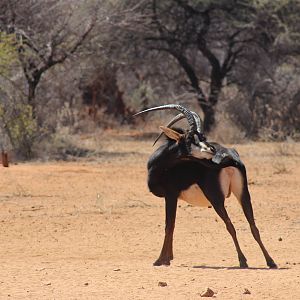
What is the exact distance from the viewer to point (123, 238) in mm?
12344

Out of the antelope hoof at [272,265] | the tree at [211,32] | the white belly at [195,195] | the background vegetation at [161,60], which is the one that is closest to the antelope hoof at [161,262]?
the white belly at [195,195]

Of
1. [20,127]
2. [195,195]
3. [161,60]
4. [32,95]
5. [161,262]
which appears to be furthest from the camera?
[161,60]

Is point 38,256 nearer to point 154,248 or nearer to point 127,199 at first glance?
point 154,248

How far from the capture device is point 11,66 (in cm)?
2380

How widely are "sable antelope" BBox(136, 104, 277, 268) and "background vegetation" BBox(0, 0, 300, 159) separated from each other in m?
14.3

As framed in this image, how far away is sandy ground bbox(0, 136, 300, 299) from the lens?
816cm

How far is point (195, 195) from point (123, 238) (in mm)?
2446

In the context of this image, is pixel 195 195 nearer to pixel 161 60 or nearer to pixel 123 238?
pixel 123 238

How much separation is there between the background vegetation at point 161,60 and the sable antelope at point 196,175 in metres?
14.3

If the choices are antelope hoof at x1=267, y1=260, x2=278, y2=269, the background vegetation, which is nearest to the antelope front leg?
antelope hoof at x1=267, y1=260, x2=278, y2=269

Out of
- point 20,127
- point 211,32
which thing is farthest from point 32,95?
point 211,32

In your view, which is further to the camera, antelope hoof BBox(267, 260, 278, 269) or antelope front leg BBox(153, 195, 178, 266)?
antelope front leg BBox(153, 195, 178, 266)

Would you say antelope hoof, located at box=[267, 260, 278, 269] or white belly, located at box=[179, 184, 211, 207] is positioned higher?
white belly, located at box=[179, 184, 211, 207]

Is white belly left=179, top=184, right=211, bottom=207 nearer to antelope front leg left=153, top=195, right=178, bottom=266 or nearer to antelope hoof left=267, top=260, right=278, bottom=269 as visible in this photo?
antelope front leg left=153, top=195, right=178, bottom=266
